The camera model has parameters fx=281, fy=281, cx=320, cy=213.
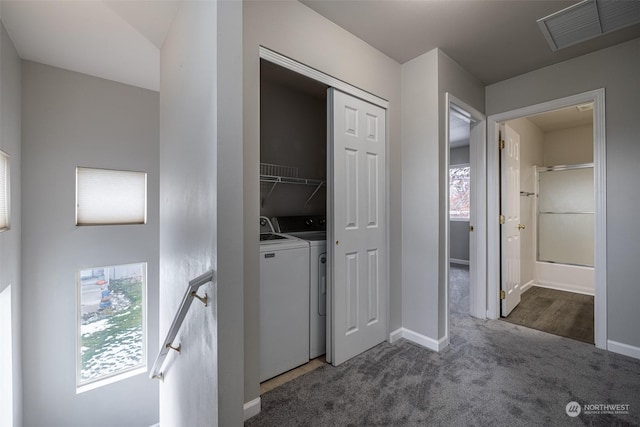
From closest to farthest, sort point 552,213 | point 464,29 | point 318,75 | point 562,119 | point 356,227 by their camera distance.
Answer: point 318,75 < point 464,29 < point 356,227 < point 562,119 < point 552,213

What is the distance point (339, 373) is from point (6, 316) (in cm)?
274

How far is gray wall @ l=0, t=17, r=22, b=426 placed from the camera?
2.13 meters

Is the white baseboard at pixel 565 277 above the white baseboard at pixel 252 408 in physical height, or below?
above

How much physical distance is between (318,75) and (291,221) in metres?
1.45

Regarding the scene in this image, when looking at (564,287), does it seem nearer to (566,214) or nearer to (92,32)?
(566,214)

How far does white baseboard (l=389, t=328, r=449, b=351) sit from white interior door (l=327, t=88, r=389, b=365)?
0.14 metres

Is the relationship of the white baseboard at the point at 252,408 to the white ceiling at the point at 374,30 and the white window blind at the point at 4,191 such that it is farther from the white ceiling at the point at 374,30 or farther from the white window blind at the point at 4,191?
the white ceiling at the point at 374,30

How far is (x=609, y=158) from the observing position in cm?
238

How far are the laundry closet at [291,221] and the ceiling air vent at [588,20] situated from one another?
5.90 ft

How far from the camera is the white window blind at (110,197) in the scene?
120 inches

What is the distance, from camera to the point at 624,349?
2.27 meters

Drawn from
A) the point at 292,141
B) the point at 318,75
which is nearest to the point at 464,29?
the point at 318,75

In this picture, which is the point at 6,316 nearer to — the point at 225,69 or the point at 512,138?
the point at 225,69

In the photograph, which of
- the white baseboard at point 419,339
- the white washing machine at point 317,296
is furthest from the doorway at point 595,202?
the white washing machine at point 317,296
